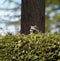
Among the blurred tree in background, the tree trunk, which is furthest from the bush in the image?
the blurred tree in background

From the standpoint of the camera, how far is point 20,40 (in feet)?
14.5

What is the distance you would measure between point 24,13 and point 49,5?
17.1 ft

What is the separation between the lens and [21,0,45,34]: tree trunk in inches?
258

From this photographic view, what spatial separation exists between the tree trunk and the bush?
2.07 m

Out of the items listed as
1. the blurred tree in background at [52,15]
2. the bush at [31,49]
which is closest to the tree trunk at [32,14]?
the bush at [31,49]

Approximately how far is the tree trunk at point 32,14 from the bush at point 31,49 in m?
2.07

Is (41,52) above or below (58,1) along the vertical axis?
below

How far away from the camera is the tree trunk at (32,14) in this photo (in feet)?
21.5

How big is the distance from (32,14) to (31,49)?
7.83ft

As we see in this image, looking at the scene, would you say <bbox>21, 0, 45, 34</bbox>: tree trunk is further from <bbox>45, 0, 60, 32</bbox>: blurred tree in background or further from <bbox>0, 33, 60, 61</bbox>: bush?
<bbox>45, 0, 60, 32</bbox>: blurred tree in background

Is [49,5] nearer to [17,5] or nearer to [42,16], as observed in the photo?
[17,5]

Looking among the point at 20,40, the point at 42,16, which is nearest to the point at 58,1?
the point at 42,16

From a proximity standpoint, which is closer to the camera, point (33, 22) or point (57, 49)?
point (57, 49)

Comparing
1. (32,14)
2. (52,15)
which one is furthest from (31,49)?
(52,15)
